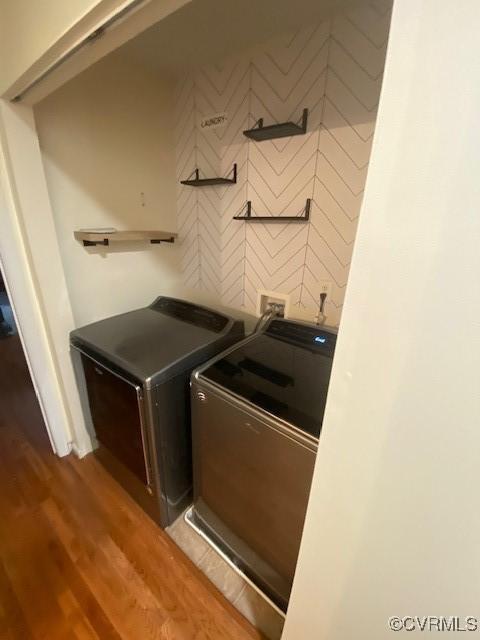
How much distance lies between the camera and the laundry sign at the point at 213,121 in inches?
61.6

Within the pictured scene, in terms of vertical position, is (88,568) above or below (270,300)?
below

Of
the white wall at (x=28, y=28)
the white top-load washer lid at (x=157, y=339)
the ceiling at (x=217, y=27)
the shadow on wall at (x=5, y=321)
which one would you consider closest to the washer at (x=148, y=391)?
the white top-load washer lid at (x=157, y=339)

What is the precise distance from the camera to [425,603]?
0.48m

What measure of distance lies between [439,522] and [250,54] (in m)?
1.88

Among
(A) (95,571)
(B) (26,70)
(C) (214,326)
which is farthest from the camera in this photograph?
(C) (214,326)

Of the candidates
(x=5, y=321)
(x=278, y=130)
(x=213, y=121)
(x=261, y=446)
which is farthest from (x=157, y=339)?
(x=5, y=321)

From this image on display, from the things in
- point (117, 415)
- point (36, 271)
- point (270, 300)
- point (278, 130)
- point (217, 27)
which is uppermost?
point (217, 27)

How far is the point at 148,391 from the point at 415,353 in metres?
0.98

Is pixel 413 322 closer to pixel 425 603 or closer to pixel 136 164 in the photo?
pixel 425 603

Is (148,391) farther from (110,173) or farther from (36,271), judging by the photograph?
(110,173)

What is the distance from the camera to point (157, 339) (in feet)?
4.61

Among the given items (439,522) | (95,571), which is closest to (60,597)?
(95,571)

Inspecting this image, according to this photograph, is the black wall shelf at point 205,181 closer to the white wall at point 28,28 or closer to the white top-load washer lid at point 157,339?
the white top-load washer lid at point 157,339

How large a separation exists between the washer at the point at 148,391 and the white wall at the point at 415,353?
80 centimetres
